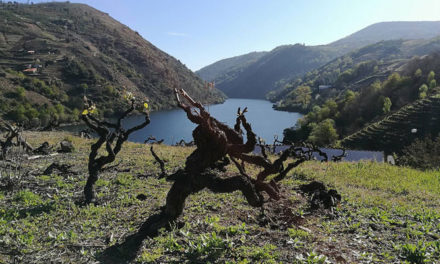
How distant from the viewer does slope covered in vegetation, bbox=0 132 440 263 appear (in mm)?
6012

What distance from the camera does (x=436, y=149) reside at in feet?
110

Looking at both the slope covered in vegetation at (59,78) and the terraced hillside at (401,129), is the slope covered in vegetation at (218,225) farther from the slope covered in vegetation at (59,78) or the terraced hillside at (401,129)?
the slope covered in vegetation at (59,78)

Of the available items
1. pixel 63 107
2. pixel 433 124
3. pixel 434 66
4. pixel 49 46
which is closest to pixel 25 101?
pixel 63 107

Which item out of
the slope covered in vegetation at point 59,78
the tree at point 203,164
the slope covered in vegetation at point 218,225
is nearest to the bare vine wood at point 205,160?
the tree at point 203,164

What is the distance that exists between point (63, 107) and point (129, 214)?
123403 mm

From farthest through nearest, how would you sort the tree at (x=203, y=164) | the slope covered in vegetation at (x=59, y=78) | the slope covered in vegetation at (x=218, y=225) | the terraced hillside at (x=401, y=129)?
the slope covered in vegetation at (x=59, y=78), the terraced hillside at (x=401, y=129), the tree at (x=203, y=164), the slope covered in vegetation at (x=218, y=225)

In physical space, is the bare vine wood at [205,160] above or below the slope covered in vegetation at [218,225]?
above

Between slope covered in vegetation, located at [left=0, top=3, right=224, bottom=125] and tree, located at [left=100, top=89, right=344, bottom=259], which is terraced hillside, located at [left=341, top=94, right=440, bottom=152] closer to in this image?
slope covered in vegetation, located at [left=0, top=3, right=224, bottom=125]

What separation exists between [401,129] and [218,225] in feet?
302

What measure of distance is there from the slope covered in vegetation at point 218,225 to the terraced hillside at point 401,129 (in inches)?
3004

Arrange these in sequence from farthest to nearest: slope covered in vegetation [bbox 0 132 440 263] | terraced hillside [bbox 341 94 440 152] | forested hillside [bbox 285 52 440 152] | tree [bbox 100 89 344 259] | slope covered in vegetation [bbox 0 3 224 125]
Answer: slope covered in vegetation [bbox 0 3 224 125] < forested hillside [bbox 285 52 440 152] < terraced hillside [bbox 341 94 440 152] < tree [bbox 100 89 344 259] < slope covered in vegetation [bbox 0 132 440 263]

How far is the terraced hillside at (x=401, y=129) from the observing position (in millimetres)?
78938

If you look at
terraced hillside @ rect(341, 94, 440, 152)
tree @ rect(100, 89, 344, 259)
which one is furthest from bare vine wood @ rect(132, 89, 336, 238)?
terraced hillside @ rect(341, 94, 440, 152)

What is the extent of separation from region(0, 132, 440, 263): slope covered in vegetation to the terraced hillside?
76.3 meters
